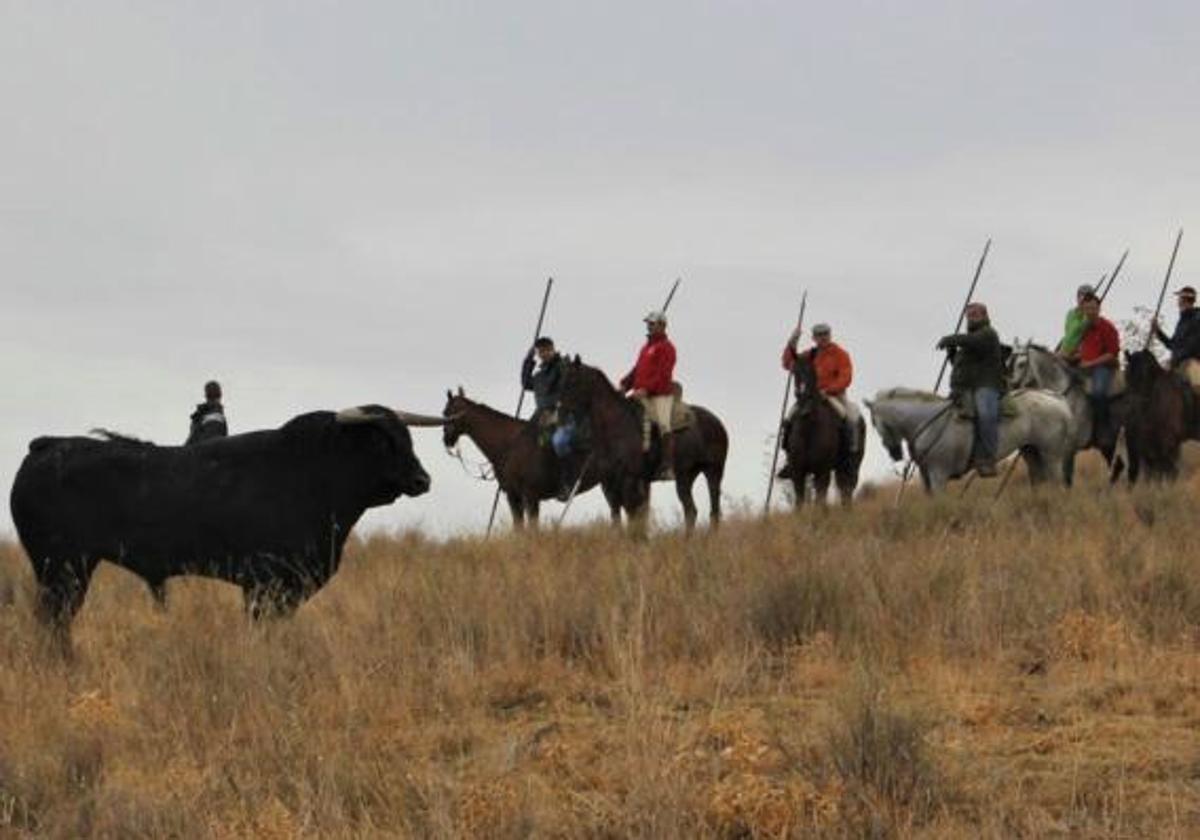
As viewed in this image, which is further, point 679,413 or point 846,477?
point 846,477

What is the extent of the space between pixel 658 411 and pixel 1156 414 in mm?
6321

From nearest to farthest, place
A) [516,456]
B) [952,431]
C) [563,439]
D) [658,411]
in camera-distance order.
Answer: [658,411]
[563,439]
[952,431]
[516,456]

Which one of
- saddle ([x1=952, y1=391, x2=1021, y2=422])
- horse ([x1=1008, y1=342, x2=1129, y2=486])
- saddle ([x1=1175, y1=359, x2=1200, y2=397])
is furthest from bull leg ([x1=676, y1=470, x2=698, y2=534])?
saddle ([x1=1175, y1=359, x2=1200, y2=397])

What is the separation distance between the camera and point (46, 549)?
10.2 metres

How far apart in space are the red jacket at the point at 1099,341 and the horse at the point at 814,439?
3982 millimetres

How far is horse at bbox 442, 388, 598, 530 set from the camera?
20594mm

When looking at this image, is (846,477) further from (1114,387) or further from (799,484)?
(1114,387)

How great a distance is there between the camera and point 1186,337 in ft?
71.5

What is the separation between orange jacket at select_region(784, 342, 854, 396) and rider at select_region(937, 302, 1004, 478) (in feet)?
3.59

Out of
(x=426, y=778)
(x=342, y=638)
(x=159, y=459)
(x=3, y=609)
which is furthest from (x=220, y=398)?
(x=426, y=778)

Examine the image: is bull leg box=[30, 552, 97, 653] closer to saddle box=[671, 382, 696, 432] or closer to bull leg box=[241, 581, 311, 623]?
bull leg box=[241, 581, 311, 623]

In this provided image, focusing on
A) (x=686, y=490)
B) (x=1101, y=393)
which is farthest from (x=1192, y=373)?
(x=686, y=490)

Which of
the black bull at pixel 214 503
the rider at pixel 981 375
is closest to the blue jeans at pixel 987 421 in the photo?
the rider at pixel 981 375

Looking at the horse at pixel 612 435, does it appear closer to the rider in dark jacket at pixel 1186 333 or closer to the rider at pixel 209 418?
the rider at pixel 209 418
